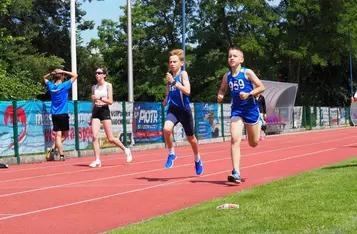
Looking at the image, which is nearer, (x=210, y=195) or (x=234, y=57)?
(x=210, y=195)

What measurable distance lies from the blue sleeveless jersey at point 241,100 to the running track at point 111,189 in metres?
1.04

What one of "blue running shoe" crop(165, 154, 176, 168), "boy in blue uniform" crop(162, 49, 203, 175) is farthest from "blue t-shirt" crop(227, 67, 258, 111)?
"blue running shoe" crop(165, 154, 176, 168)

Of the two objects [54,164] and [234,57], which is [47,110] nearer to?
[54,164]

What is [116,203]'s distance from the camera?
28.1 feet

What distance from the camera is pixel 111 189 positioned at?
10.1m

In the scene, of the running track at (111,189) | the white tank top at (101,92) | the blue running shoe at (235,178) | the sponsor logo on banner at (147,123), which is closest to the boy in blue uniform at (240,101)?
the blue running shoe at (235,178)

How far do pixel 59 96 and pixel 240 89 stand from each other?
8.15 meters

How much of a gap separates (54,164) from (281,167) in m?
5.90

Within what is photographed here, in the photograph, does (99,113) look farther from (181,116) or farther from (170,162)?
(181,116)

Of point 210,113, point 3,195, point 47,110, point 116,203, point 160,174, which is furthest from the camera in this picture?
point 210,113

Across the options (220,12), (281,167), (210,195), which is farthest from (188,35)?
(210,195)

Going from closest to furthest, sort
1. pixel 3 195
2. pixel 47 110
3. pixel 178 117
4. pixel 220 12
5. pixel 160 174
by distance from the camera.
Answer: pixel 3 195 → pixel 178 117 → pixel 160 174 → pixel 47 110 → pixel 220 12

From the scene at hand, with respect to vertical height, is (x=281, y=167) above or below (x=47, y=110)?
below

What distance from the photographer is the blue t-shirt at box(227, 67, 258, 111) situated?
9.87m
